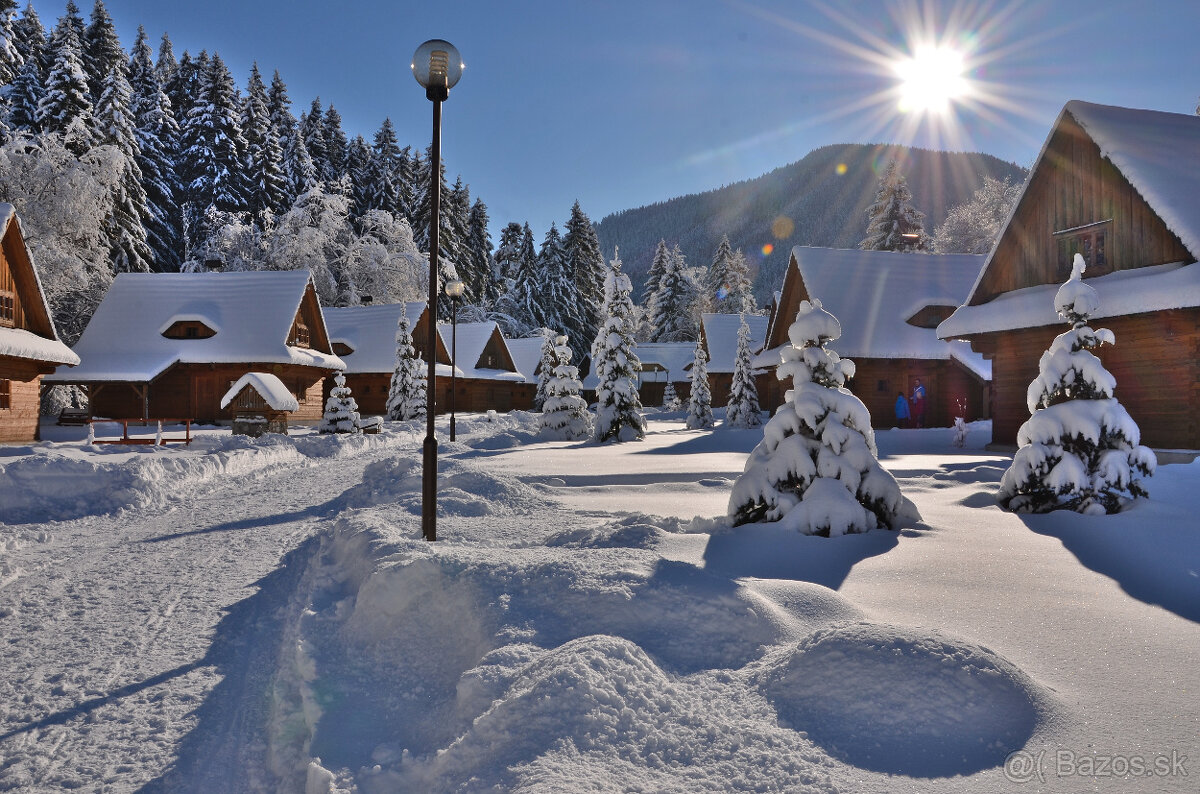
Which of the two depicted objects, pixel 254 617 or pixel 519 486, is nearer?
pixel 254 617

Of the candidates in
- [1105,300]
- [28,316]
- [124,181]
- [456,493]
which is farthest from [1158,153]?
[124,181]

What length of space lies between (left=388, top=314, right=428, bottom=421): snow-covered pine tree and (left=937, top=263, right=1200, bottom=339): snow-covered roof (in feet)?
88.5

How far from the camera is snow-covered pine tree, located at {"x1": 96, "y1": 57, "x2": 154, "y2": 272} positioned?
41656 mm

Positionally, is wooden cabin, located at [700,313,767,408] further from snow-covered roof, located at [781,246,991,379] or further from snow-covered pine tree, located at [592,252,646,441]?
snow-covered pine tree, located at [592,252,646,441]

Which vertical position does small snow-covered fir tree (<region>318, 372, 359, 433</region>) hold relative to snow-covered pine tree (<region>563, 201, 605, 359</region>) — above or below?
below

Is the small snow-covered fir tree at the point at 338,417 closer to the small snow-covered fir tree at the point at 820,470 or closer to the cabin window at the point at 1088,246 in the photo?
the small snow-covered fir tree at the point at 820,470

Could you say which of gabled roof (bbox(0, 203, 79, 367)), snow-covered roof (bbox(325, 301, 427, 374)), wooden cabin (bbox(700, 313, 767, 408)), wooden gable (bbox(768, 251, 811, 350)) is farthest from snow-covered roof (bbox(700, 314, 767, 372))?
gabled roof (bbox(0, 203, 79, 367))

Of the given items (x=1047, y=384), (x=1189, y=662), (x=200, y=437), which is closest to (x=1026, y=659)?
→ (x=1189, y=662)

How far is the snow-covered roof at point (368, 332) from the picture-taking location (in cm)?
4300

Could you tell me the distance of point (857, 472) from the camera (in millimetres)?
7680

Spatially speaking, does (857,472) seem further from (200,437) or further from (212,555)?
(200,437)

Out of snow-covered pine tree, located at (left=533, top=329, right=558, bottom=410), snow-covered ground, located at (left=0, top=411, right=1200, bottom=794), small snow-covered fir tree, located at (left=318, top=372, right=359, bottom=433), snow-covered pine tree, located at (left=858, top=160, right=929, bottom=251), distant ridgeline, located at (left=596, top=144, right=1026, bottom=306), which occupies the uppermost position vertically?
distant ridgeline, located at (left=596, top=144, right=1026, bottom=306)

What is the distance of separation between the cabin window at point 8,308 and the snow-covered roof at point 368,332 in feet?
68.7

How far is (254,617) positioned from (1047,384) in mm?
9505
